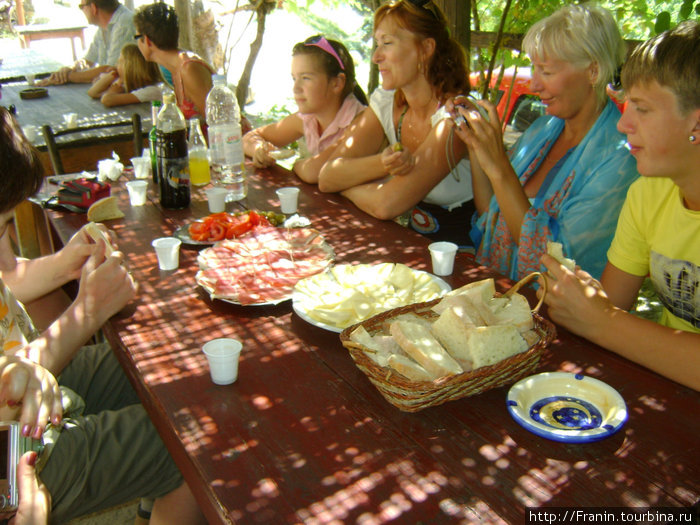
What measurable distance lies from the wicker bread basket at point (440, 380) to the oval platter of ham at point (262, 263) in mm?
488

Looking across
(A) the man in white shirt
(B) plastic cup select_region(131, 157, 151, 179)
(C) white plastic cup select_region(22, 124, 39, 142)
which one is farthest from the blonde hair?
(B) plastic cup select_region(131, 157, 151, 179)

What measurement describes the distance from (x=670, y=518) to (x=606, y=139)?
153 cm

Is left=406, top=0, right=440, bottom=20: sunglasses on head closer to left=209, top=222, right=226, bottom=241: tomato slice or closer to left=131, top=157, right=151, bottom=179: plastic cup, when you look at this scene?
left=209, top=222, right=226, bottom=241: tomato slice

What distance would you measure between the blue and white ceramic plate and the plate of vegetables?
1333mm

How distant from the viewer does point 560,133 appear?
260 centimetres

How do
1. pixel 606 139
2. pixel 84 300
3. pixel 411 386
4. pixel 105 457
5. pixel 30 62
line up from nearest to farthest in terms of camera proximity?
pixel 411 386 → pixel 105 457 → pixel 84 300 → pixel 606 139 → pixel 30 62

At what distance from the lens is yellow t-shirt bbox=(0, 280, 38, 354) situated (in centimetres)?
168

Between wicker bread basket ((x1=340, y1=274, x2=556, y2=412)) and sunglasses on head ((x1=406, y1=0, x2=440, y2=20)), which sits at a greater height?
sunglasses on head ((x1=406, y1=0, x2=440, y2=20))

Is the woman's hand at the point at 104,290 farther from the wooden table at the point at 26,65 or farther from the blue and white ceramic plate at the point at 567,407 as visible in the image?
the wooden table at the point at 26,65

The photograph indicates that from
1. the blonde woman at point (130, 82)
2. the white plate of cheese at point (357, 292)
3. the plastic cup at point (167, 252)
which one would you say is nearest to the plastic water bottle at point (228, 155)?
the plastic cup at point (167, 252)

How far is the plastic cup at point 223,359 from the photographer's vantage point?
4.78 ft

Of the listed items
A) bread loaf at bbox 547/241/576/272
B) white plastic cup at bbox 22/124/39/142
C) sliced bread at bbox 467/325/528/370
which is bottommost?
white plastic cup at bbox 22/124/39/142

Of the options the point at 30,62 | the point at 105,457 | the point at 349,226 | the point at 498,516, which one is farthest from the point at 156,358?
the point at 30,62

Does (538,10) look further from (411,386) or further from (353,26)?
(353,26)
